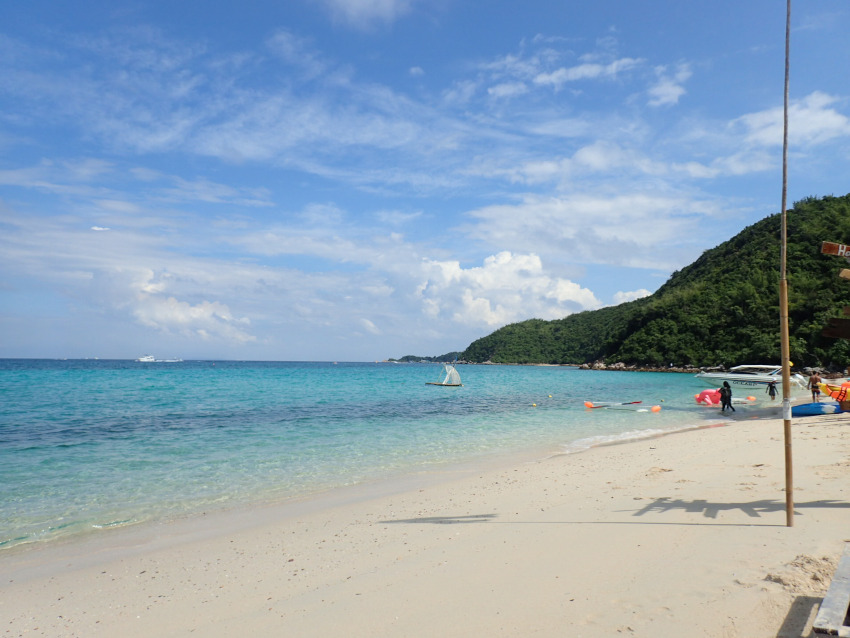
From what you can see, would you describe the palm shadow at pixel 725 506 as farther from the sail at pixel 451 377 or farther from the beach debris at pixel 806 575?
the sail at pixel 451 377

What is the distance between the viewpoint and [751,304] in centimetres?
7819

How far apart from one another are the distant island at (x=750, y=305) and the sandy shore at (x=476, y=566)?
2003 inches

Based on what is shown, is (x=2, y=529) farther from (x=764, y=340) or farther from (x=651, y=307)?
(x=651, y=307)

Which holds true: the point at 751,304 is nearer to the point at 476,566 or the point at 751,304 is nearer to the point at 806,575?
the point at 806,575

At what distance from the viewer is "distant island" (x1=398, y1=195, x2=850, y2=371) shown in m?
63.4

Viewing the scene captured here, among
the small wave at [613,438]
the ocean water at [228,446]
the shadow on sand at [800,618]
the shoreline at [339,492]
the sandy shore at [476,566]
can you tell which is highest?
the shadow on sand at [800,618]

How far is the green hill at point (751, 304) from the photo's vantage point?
63625 mm

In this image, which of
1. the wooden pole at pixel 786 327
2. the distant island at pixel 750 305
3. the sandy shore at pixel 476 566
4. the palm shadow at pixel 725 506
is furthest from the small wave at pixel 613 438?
the distant island at pixel 750 305

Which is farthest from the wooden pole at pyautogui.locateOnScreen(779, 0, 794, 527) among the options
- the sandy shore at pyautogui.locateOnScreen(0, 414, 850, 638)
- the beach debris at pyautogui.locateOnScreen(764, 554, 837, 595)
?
the beach debris at pyautogui.locateOnScreen(764, 554, 837, 595)

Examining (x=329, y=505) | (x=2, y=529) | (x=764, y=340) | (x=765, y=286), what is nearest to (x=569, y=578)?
(x=329, y=505)

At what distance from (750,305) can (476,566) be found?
8918 cm

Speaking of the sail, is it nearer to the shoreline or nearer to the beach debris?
the shoreline

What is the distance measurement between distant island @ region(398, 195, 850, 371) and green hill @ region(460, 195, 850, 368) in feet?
0.43

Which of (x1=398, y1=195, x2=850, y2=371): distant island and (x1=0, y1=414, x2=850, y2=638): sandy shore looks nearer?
(x1=0, y1=414, x2=850, y2=638): sandy shore
